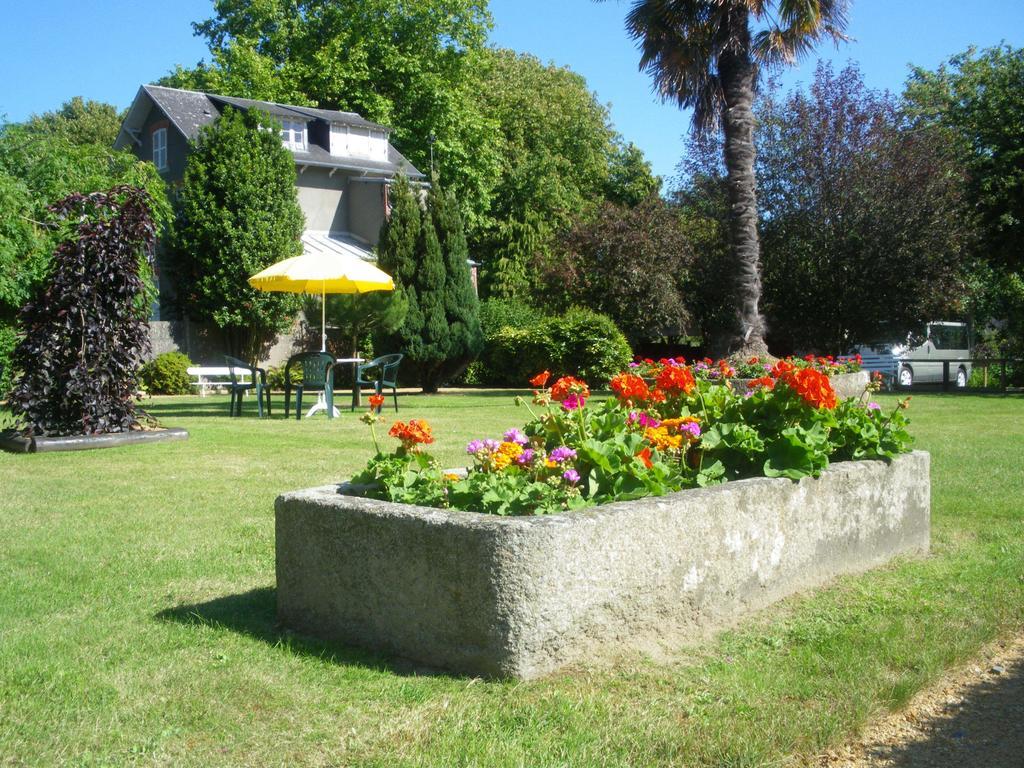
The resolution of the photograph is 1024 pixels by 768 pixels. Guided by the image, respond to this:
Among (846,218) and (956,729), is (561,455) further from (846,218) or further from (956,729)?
(846,218)

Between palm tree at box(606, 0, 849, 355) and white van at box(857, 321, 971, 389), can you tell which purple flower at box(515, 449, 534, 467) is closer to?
palm tree at box(606, 0, 849, 355)

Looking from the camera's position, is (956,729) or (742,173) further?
(742,173)

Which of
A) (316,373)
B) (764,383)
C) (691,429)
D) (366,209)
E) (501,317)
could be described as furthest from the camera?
(366,209)

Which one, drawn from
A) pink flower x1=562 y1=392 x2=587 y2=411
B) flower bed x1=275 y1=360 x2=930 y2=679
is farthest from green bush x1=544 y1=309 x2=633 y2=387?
pink flower x1=562 y1=392 x2=587 y2=411

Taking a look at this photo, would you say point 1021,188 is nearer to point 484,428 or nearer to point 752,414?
point 484,428

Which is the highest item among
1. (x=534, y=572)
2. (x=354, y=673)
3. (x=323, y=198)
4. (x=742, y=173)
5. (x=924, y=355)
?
(x=323, y=198)

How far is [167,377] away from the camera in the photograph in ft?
80.2

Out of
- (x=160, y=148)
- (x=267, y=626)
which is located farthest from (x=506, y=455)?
(x=160, y=148)

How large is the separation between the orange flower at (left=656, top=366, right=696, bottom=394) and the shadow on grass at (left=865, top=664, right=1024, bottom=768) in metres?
2.06

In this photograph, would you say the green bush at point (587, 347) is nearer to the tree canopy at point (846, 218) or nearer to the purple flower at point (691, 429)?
the tree canopy at point (846, 218)

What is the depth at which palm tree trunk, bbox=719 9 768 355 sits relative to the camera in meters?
17.6

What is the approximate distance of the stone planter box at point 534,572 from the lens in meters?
3.67

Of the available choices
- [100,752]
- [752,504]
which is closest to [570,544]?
[752,504]

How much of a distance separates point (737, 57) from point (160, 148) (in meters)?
20.0
